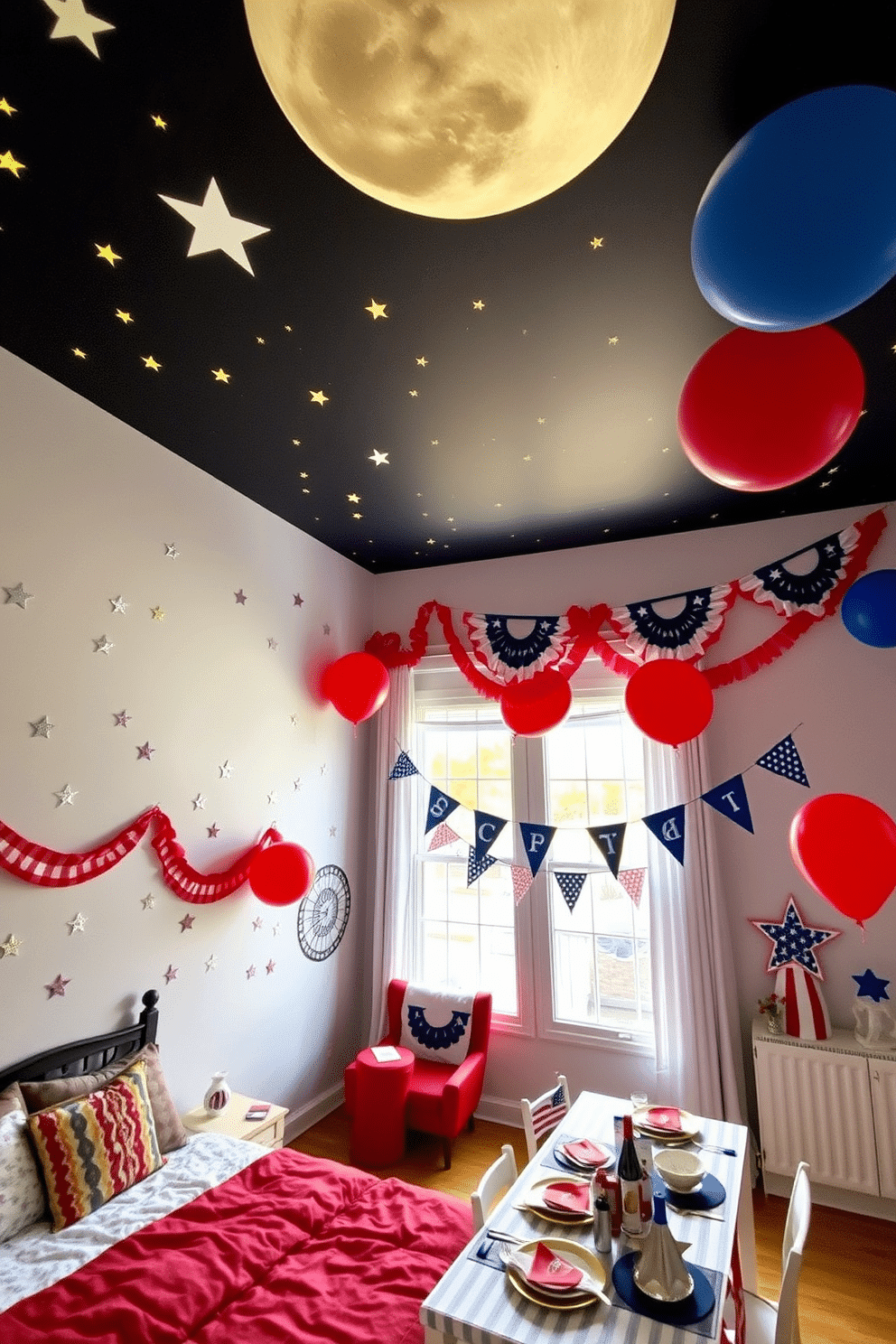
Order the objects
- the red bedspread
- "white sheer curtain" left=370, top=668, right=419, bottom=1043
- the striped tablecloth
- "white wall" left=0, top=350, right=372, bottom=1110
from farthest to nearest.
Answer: "white sheer curtain" left=370, top=668, right=419, bottom=1043 → "white wall" left=0, top=350, right=372, bottom=1110 → the red bedspread → the striped tablecloth

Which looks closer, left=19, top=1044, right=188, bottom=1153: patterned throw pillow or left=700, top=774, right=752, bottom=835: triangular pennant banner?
left=19, top=1044, right=188, bottom=1153: patterned throw pillow

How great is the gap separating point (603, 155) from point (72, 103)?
123 centimetres

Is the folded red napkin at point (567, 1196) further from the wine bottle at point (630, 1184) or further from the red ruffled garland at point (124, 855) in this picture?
the red ruffled garland at point (124, 855)

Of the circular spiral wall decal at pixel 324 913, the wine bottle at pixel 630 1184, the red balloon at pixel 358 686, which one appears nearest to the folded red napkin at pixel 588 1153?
the wine bottle at pixel 630 1184

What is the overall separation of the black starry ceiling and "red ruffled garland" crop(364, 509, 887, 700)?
323mm

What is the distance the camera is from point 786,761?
285 cm

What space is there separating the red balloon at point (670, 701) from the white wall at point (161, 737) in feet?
6.16

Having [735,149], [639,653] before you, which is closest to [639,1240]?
[735,149]

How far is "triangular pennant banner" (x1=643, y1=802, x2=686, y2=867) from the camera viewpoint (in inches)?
119

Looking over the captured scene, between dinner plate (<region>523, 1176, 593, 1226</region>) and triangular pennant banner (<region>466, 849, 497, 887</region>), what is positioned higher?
triangular pennant banner (<region>466, 849, 497, 887</region>)

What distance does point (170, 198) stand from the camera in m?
1.70

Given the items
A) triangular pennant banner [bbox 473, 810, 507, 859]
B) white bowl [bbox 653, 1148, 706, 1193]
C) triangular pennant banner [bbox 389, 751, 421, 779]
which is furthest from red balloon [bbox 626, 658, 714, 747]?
white bowl [bbox 653, 1148, 706, 1193]

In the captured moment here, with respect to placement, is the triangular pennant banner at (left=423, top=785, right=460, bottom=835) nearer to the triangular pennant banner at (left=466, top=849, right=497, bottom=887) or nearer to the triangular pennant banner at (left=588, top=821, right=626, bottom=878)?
the triangular pennant banner at (left=466, top=849, right=497, bottom=887)

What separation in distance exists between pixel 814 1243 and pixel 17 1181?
117 inches
